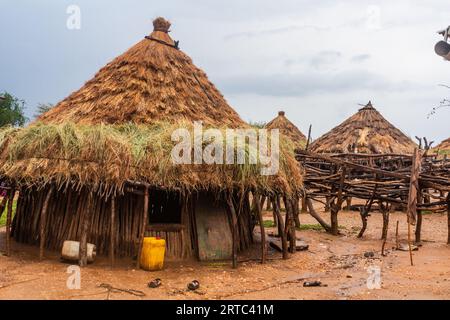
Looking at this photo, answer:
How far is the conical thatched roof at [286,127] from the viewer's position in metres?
23.8

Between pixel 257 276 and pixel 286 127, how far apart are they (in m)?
17.5

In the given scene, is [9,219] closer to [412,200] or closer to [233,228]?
[233,228]

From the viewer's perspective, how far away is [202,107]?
1011cm

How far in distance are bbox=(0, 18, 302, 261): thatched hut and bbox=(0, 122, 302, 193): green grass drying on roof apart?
0.05 feet

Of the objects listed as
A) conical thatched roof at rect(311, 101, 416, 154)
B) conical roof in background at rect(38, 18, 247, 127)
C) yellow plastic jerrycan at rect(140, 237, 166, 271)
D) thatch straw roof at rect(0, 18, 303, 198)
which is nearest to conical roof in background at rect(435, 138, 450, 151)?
conical thatched roof at rect(311, 101, 416, 154)

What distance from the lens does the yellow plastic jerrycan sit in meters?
7.33

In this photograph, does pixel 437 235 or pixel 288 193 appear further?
pixel 437 235

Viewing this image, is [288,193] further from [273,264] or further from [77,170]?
[77,170]

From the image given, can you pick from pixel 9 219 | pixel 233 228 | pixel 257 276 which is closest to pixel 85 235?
pixel 9 219

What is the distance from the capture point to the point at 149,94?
9.65m

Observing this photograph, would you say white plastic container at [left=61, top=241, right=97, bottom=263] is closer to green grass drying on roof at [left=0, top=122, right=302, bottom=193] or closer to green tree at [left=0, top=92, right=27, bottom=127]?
green grass drying on roof at [left=0, top=122, right=302, bottom=193]
